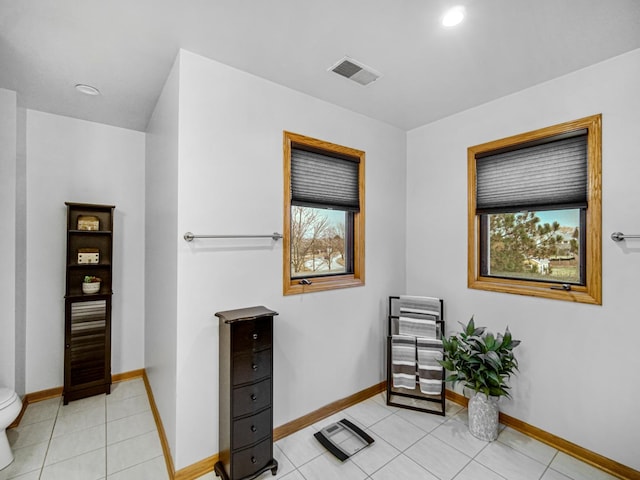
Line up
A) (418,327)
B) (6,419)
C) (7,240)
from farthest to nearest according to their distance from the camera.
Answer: (418,327), (7,240), (6,419)

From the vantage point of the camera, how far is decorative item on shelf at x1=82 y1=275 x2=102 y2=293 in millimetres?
2869

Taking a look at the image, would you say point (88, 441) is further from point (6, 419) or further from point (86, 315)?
point (86, 315)

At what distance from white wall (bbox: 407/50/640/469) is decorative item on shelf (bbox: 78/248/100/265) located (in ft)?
11.2

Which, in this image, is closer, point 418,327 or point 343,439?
point 343,439

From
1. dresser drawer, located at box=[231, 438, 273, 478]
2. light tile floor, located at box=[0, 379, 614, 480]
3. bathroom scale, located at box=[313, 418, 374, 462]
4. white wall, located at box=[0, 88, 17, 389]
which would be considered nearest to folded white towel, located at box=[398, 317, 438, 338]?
light tile floor, located at box=[0, 379, 614, 480]

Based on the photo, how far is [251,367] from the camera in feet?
5.99

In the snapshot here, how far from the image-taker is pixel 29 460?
6.63 ft

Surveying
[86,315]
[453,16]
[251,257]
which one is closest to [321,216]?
[251,257]

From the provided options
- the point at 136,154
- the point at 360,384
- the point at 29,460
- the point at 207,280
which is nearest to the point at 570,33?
the point at 207,280

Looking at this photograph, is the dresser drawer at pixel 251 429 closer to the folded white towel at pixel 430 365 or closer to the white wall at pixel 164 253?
the white wall at pixel 164 253

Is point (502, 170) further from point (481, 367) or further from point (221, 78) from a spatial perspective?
point (221, 78)

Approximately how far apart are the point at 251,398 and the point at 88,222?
7.83ft

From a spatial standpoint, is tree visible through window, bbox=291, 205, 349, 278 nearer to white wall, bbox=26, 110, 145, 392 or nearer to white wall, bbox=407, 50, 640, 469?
white wall, bbox=407, 50, 640, 469

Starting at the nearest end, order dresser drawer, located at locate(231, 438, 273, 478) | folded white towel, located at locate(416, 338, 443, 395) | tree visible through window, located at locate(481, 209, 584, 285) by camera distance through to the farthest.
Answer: dresser drawer, located at locate(231, 438, 273, 478) < tree visible through window, located at locate(481, 209, 584, 285) < folded white towel, located at locate(416, 338, 443, 395)
